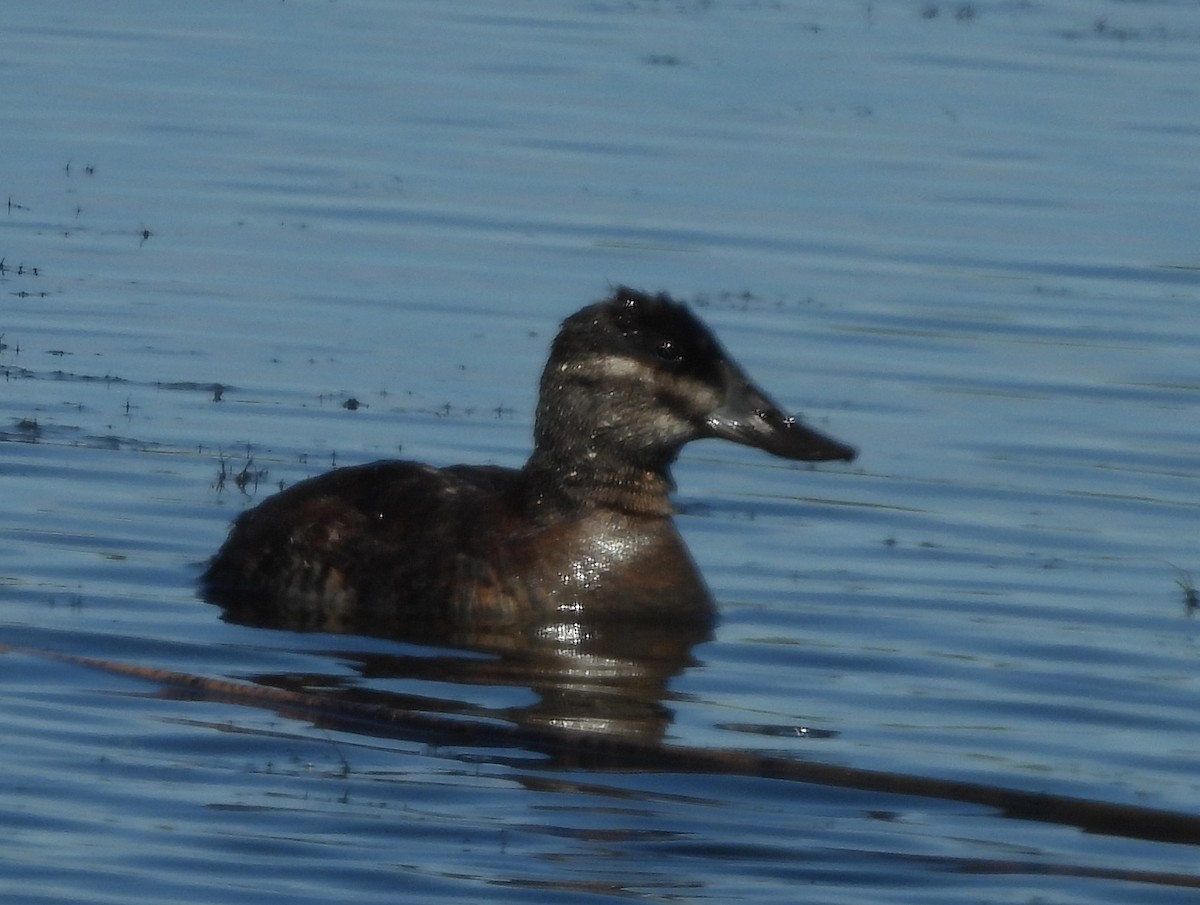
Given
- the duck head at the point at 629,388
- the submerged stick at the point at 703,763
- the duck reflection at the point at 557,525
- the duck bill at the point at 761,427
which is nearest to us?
the submerged stick at the point at 703,763

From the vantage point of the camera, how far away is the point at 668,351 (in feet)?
34.3

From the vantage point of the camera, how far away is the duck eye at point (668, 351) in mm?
10438

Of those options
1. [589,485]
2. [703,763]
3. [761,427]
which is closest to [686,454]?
[761,427]

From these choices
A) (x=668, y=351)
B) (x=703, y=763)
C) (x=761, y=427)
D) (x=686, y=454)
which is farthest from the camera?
(x=686, y=454)

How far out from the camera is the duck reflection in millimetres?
10211

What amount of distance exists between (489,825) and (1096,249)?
10.8 m

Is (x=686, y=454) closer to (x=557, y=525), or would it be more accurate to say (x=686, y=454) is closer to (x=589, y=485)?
(x=589, y=485)

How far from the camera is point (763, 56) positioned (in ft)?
80.2

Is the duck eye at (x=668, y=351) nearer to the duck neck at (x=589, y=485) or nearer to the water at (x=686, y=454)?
the duck neck at (x=589, y=485)

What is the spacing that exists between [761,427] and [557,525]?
887 mm

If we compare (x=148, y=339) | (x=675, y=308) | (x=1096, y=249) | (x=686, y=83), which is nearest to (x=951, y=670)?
(x=675, y=308)

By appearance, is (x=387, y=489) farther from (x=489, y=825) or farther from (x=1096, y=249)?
(x=1096, y=249)

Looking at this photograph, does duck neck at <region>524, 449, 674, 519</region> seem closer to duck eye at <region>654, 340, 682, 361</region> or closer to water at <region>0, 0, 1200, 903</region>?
duck eye at <region>654, 340, 682, 361</region>

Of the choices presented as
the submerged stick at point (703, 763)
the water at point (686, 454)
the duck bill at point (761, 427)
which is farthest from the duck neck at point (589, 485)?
the submerged stick at point (703, 763)
